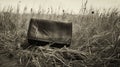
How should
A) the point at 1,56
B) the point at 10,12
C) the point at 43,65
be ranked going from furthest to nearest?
the point at 10,12 < the point at 1,56 < the point at 43,65

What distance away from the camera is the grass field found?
1876 millimetres

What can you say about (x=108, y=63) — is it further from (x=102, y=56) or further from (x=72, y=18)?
(x=72, y=18)

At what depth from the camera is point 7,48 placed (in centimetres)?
204

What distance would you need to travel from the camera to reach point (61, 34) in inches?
81.1

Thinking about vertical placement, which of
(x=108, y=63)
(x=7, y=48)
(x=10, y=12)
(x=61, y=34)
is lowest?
(x=108, y=63)

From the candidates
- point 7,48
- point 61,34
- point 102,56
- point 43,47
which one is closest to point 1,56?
point 7,48

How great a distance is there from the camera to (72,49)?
2109 millimetres

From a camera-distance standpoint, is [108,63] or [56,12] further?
[56,12]

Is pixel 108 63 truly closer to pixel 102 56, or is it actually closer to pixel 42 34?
pixel 102 56

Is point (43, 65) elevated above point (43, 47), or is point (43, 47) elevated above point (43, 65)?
point (43, 47)

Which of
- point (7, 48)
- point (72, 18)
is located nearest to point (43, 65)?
point (7, 48)

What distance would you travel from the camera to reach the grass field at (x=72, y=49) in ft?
6.15

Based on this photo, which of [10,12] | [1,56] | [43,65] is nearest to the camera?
[43,65]

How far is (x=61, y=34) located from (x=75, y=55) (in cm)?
28
